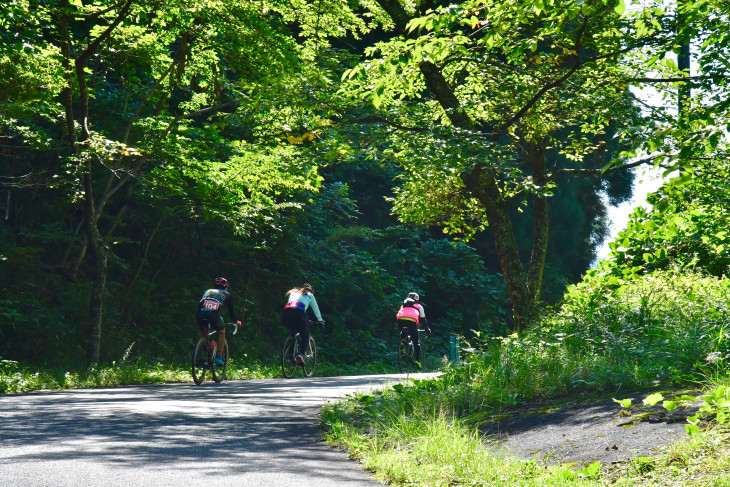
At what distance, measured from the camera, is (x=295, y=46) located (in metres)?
17.5

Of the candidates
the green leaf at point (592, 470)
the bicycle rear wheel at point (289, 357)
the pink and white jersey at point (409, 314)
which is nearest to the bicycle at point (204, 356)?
the bicycle rear wheel at point (289, 357)

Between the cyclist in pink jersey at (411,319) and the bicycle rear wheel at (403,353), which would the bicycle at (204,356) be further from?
the bicycle rear wheel at (403,353)

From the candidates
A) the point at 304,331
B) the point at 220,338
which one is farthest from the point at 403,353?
the point at 220,338

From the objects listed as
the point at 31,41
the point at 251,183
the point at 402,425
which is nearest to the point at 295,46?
the point at 251,183

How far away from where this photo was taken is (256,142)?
17734 millimetres

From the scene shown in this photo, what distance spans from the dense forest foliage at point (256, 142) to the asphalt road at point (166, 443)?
356cm

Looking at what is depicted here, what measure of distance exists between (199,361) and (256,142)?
5.75 meters

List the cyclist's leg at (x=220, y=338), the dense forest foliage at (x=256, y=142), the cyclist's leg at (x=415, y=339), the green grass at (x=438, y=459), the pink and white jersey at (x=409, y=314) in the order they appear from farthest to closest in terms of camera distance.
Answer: the cyclist's leg at (x=415, y=339) → the pink and white jersey at (x=409, y=314) → the cyclist's leg at (x=220, y=338) → the dense forest foliage at (x=256, y=142) → the green grass at (x=438, y=459)

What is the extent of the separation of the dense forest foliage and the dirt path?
349cm

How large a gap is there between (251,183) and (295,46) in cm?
327

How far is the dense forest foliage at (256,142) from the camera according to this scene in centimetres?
1274

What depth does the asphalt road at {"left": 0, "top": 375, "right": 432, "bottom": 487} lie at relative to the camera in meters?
5.38

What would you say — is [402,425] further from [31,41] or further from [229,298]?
[31,41]

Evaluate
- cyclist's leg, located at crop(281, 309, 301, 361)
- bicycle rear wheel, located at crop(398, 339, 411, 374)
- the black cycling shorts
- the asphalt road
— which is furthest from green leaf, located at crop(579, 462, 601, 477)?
bicycle rear wheel, located at crop(398, 339, 411, 374)
